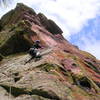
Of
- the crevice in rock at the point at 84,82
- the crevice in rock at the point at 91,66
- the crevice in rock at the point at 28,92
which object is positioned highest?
the crevice in rock at the point at 91,66

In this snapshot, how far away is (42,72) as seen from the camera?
33000 mm

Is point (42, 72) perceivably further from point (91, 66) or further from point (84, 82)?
point (91, 66)

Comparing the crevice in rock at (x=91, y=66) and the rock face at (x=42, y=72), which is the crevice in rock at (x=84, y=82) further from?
the crevice in rock at (x=91, y=66)

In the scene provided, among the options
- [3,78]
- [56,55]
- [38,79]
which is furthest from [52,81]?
[56,55]

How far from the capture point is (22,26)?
149 ft

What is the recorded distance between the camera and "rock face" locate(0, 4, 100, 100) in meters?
30.1

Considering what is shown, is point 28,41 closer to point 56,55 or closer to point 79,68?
point 56,55

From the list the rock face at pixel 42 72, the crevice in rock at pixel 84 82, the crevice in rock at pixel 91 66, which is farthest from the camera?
the crevice in rock at pixel 91 66

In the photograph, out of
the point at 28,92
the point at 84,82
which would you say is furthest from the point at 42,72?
the point at 84,82

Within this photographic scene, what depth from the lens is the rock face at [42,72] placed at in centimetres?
3011

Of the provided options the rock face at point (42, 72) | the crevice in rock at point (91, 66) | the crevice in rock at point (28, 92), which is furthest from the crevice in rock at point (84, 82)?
the crevice in rock at point (91, 66)

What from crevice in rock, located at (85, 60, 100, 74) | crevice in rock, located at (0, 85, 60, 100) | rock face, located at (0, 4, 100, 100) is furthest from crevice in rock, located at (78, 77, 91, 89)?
crevice in rock, located at (85, 60, 100, 74)

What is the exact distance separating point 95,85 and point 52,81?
614 centimetres

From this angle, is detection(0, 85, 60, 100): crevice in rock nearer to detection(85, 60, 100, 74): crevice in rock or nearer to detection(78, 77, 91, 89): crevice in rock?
detection(78, 77, 91, 89): crevice in rock
